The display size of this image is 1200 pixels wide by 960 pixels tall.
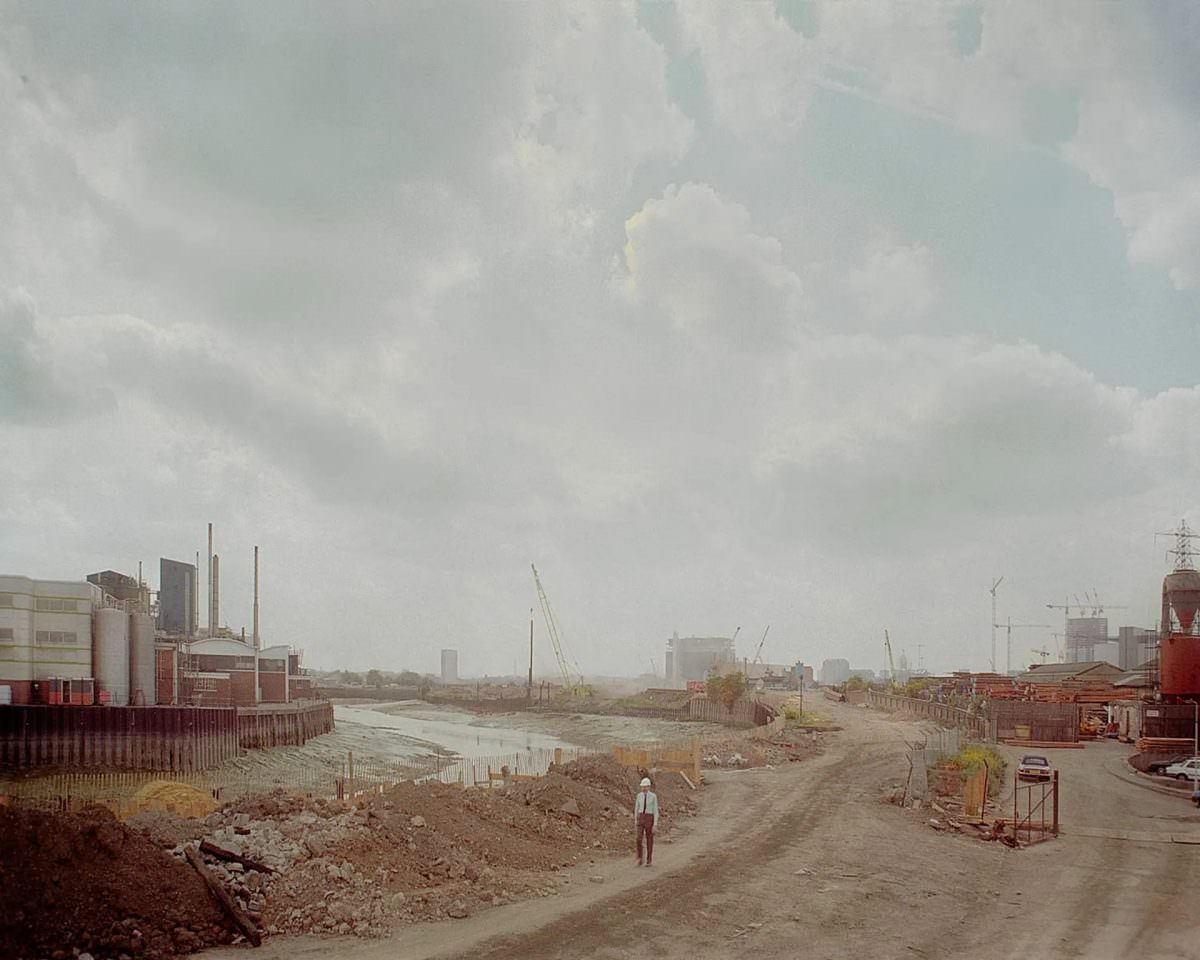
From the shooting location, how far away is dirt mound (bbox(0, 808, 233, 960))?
596 inches

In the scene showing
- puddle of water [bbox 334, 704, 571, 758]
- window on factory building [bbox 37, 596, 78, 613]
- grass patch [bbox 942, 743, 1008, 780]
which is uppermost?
window on factory building [bbox 37, 596, 78, 613]

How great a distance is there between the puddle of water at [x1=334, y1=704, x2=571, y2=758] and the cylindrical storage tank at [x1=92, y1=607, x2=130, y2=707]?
24.4m

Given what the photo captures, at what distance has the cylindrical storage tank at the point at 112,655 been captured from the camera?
66938 mm

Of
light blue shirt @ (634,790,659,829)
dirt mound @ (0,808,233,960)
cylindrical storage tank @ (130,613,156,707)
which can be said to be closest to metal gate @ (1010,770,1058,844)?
light blue shirt @ (634,790,659,829)

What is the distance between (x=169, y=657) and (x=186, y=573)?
30.3m

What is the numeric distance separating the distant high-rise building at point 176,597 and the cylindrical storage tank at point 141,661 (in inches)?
1082

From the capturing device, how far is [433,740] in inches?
4055

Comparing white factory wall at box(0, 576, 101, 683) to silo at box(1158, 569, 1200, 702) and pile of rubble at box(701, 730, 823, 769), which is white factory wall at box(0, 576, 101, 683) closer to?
pile of rubble at box(701, 730, 823, 769)

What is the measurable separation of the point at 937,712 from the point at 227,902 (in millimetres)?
66858

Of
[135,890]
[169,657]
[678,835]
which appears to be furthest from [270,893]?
[169,657]

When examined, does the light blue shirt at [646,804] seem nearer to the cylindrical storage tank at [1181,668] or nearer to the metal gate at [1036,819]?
the metal gate at [1036,819]

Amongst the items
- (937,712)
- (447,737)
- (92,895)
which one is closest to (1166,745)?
(937,712)

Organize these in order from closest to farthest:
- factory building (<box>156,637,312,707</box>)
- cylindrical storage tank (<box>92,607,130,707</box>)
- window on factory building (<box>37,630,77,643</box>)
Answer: window on factory building (<box>37,630,77,643</box>), cylindrical storage tank (<box>92,607,130,707</box>), factory building (<box>156,637,312,707</box>)

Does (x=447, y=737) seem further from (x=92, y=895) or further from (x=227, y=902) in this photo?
(x=92, y=895)
